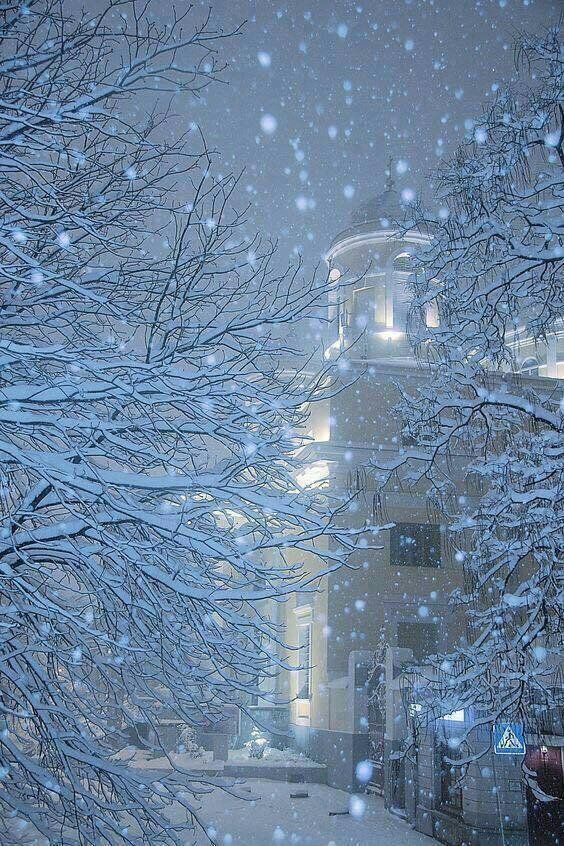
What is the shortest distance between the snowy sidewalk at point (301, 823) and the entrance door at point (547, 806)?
1947mm

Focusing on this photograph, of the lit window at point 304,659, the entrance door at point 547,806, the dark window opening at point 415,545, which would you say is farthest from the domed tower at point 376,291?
the entrance door at point 547,806

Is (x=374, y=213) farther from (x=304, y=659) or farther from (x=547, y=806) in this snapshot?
(x=547, y=806)

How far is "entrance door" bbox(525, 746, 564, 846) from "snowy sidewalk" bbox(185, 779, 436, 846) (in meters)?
1.95

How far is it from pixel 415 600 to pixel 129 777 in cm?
2049

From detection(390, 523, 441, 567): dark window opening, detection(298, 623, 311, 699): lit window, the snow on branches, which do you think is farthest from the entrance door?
detection(298, 623, 311, 699): lit window

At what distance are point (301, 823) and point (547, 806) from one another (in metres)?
5.14

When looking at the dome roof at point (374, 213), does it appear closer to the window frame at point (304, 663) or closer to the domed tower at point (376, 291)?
the domed tower at point (376, 291)

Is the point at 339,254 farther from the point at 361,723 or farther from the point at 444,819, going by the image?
the point at 444,819

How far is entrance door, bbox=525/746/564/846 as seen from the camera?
12297mm

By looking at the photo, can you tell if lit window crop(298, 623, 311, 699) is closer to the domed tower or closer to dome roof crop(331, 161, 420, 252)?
the domed tower

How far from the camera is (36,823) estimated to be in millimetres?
4902

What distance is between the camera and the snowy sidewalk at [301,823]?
1322cm

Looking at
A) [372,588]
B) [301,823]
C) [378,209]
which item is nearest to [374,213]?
[378,209]

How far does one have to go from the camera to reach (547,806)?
12.6m
